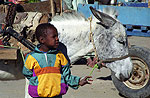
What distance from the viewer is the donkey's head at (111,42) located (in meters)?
2.82

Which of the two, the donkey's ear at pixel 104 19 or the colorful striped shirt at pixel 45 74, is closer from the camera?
the colorful striped shirt at pixel 45 74

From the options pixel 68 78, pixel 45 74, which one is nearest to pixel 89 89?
pixel 68 78

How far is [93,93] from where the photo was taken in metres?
Result: 5.12

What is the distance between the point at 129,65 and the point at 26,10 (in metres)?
2.22

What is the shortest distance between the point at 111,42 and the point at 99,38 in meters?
0.14

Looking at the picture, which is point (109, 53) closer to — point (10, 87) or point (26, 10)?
point (26, 10)

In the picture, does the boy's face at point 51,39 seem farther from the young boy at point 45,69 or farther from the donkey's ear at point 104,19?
the donkey's ear at point 104,19

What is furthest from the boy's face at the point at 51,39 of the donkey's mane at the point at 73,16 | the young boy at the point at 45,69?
the donkey's mane at the point at 73,16

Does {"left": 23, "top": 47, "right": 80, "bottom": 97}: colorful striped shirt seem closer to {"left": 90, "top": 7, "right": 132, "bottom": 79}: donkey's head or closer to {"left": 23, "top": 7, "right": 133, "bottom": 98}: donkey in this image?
{"left": 23, "top": 7, "right": 133, "bottom": 98}: donkey

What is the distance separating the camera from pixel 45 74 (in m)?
2.42

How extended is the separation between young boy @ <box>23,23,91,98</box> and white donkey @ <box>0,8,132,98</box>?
40cm

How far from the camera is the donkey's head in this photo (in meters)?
2.82

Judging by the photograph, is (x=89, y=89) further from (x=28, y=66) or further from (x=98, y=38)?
(x=28, y=66)

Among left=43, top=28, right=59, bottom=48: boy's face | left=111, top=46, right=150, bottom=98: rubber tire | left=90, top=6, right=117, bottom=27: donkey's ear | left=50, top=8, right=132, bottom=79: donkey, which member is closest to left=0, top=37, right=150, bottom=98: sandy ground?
left=111, top=46, right=150, bottom=98: rubber tire
